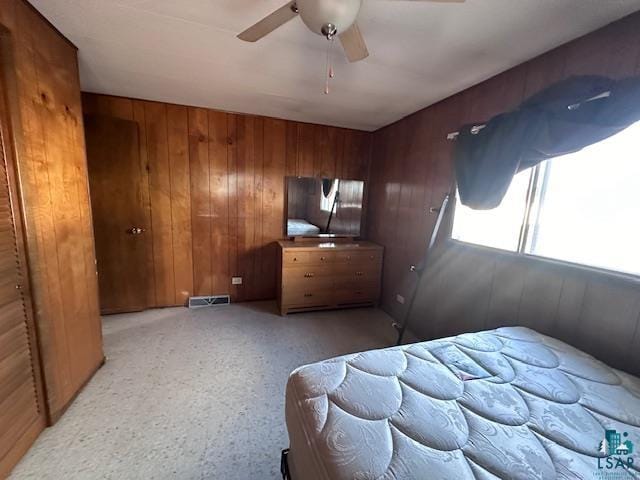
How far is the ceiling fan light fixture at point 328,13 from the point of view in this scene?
100cm

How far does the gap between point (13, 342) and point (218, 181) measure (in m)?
→ 2.14

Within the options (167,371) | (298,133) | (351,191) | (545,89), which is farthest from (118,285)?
(545,89)

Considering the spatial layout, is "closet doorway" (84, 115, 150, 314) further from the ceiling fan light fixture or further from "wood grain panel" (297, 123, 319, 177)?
the ceiling fan light fixture

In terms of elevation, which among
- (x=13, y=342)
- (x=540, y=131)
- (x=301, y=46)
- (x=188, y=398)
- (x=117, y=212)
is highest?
(x=301, y=46)

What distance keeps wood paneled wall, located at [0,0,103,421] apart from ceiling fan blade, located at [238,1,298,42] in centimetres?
112

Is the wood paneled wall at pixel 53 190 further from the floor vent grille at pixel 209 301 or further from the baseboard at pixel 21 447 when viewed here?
the floor vent grille at pixel 209 301

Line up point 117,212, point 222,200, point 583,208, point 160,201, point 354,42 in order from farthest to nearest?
point 222,200 → point 160,201 → point 117,212 → point 583,208 → point 354,42

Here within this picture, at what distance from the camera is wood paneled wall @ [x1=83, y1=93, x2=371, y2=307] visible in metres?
2.78

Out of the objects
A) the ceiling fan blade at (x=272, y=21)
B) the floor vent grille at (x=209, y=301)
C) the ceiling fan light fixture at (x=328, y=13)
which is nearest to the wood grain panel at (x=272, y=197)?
the floor vent grille at (x=209, y=301)

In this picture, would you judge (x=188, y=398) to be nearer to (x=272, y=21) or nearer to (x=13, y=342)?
(x=13, y=342)

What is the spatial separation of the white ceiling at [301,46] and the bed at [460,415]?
5.46ft

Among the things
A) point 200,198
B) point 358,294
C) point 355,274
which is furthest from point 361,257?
point 200,198

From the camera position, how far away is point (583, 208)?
1.44 m

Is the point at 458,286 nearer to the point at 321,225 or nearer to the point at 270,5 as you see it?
the point at 321,225
